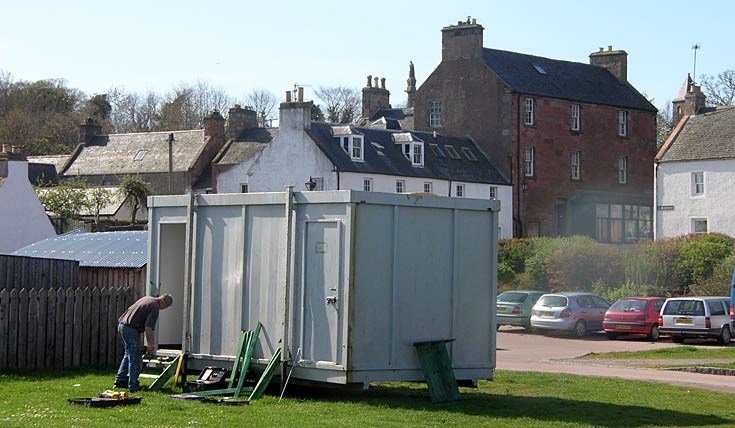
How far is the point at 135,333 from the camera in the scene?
1786 centimetres

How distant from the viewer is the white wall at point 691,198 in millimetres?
54406

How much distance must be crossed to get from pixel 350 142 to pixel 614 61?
75.5 feet

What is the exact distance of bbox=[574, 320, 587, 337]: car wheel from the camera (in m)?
38.1

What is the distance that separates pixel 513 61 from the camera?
67.4 m

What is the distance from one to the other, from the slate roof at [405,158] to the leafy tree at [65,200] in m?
14.1

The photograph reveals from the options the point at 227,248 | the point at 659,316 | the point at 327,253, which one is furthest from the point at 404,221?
the point at 659,316

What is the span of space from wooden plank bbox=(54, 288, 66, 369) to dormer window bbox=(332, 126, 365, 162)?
3733 cm

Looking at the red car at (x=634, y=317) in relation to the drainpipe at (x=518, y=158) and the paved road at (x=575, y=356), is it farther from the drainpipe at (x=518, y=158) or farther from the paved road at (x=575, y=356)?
the drainpipe at (x=518, y=158)

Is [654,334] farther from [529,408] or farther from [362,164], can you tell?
[362,164]

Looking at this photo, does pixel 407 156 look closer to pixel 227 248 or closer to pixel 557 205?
pixel 557 205

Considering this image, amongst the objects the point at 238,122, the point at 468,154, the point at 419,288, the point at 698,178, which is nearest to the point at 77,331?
the point at 419,288

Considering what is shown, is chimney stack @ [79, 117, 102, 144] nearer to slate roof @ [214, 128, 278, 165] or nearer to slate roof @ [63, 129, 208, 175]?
slate roof @ [63, 129, 208, 175]

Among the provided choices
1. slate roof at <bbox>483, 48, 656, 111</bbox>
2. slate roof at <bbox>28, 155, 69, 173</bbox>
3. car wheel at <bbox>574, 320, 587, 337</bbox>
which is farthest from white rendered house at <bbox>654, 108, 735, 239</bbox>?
slate roof at <bbox>28, 155, 69, 173</bbox>

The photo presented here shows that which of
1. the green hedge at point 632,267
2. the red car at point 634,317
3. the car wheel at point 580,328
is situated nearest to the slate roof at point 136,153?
the green hedge at point 632,267
